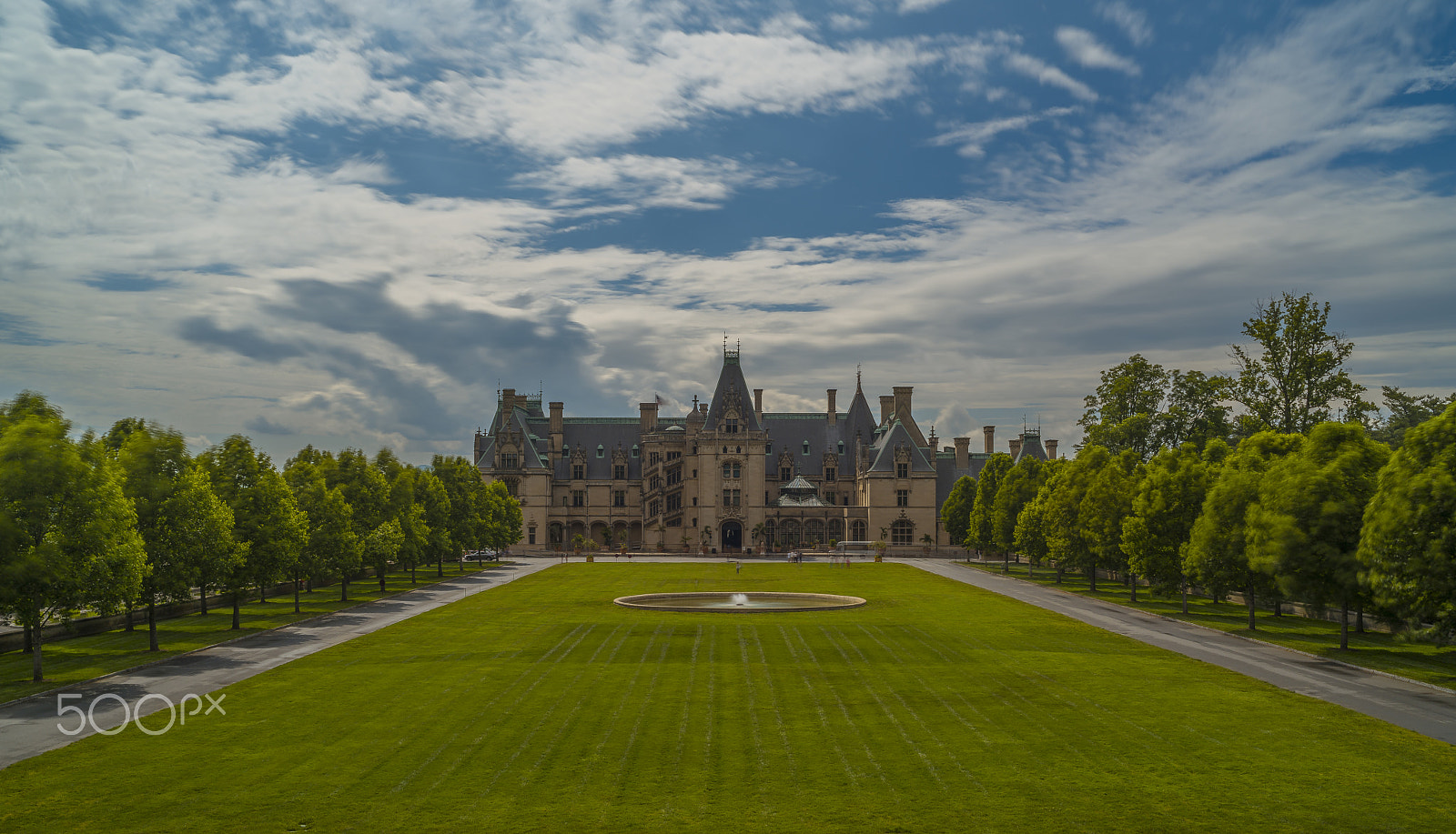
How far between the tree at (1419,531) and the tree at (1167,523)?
18.9 metres

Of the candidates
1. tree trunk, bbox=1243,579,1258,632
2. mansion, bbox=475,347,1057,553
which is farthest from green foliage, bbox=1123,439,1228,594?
mansion, bbox=475,347,1057,553

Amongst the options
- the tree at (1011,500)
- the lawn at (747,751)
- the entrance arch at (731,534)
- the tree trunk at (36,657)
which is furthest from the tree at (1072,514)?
the tree trunk at (36,657)

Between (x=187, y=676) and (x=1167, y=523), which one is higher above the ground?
(x=1167, y=523)

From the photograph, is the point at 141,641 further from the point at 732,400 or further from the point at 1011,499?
the point at 732,400

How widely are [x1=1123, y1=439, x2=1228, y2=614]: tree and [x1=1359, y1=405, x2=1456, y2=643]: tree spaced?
18.9 meters

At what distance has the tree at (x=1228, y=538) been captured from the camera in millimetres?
44812

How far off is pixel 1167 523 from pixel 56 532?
5192 centimetres

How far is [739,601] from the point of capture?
56.8 meters

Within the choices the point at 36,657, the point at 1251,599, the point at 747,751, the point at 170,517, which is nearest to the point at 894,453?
the point at 1251,599

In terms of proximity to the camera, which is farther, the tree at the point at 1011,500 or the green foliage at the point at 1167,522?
the tree at the point at 1011,500

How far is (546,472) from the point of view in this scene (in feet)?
401

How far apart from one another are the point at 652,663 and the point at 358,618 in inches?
854

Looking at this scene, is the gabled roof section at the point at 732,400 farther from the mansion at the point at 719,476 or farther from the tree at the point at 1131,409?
the tree at the point at 1131,409

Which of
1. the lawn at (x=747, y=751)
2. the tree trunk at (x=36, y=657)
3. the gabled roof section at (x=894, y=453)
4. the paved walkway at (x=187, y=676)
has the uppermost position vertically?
the gabled roof section at (x=894, y=453)
